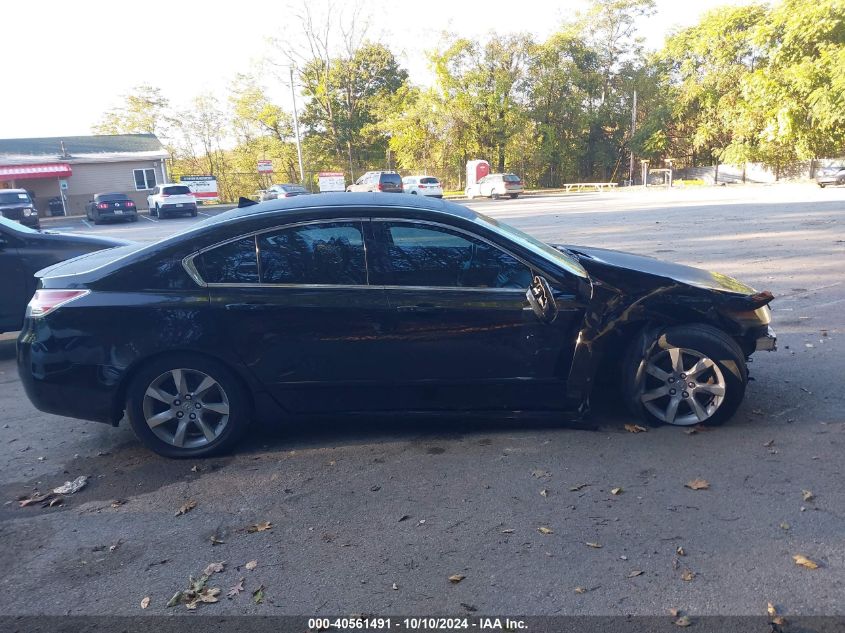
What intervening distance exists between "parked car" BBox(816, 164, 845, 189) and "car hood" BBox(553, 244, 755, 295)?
35646mm

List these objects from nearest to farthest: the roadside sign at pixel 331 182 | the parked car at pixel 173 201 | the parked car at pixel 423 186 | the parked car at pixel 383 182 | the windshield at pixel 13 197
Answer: the windshield at pixel 13 197, the parked car at pixel 173 201, the parked car at pixel 383 182, the parked car at pixel 423 186, the roadside sign at pixel 331 182

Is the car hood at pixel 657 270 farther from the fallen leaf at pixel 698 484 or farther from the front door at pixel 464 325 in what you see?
the fallen leaf at pixel 698 484

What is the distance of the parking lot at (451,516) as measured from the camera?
2.90 metres

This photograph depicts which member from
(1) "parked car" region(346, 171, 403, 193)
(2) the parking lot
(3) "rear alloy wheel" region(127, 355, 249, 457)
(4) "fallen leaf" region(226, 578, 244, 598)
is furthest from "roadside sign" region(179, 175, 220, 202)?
(4) "fallen leaf" region(226, 578, 244, 598)

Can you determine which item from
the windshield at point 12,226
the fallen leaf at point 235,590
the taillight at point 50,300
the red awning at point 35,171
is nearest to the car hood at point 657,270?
the fallen leaf at point 235,590

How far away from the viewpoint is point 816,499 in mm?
3514

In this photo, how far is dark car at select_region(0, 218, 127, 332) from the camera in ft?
23.2

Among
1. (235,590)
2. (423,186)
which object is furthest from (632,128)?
(235,590)

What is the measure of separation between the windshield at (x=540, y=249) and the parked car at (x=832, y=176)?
36.5 m

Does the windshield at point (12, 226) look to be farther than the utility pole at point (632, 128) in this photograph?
No

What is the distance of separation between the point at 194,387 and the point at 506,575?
2.35 metres

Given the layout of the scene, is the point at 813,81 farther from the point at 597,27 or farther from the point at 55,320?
the point at 55,320

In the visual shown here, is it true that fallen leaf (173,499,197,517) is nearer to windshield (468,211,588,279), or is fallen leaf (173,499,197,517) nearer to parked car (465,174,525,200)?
windshield (468,211,588,279)

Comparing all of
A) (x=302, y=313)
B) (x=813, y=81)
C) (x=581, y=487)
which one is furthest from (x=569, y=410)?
(x=813, y=81)
